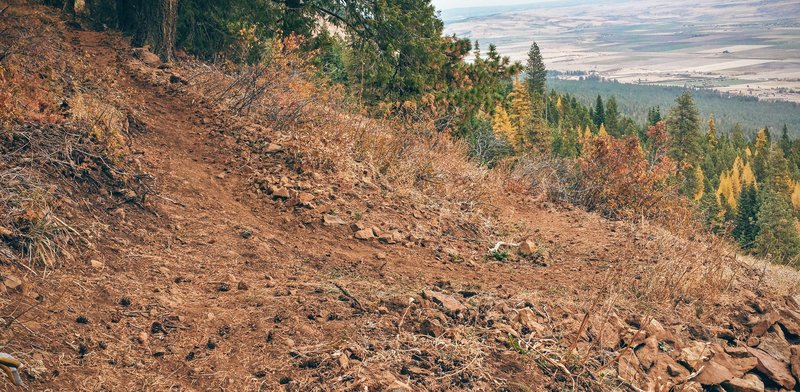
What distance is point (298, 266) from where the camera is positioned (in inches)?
201

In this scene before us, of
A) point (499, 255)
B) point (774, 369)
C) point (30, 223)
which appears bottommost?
point (774, 369)

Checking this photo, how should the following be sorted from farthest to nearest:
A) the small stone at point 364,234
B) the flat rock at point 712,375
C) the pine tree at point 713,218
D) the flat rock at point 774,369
A: the pine tree at point 713,218 < the small stone at point 364,234 < the flat rock at point 774,369 < the flat rock at point 712,375

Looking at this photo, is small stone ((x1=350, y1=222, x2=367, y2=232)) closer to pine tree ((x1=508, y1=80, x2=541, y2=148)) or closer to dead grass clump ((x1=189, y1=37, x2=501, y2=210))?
dead grass clump ((x1=189, y1=37, x2=501, y2=210))

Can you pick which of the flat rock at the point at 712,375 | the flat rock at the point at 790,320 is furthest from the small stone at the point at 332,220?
the flat rock at the point at 790,320

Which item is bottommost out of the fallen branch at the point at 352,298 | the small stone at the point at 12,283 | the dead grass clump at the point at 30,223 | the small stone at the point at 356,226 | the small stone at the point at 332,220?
the fallen branch at the point at 352,298

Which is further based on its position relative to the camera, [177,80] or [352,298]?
[177,80]

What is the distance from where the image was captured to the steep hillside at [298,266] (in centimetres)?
358

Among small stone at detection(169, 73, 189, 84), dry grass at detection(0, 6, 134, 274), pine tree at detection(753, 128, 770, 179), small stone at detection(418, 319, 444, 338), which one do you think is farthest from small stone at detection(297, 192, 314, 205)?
pine tree at detection(753, 128, 770, 179)

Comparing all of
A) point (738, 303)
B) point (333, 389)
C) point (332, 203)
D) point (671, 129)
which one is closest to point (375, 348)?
point (333, 389)

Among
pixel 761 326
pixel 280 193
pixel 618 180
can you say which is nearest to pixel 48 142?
pixel 280 193

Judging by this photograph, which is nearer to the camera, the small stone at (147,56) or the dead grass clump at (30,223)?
the dead grass clump at (30,223)

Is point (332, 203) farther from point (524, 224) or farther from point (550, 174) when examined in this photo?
point (550, 174)

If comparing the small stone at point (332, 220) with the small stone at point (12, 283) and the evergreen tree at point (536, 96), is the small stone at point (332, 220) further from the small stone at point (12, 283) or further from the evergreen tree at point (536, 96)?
the evergreen tree at point (536, 96)

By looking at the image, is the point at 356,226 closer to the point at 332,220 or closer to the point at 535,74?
the point at 332,220
